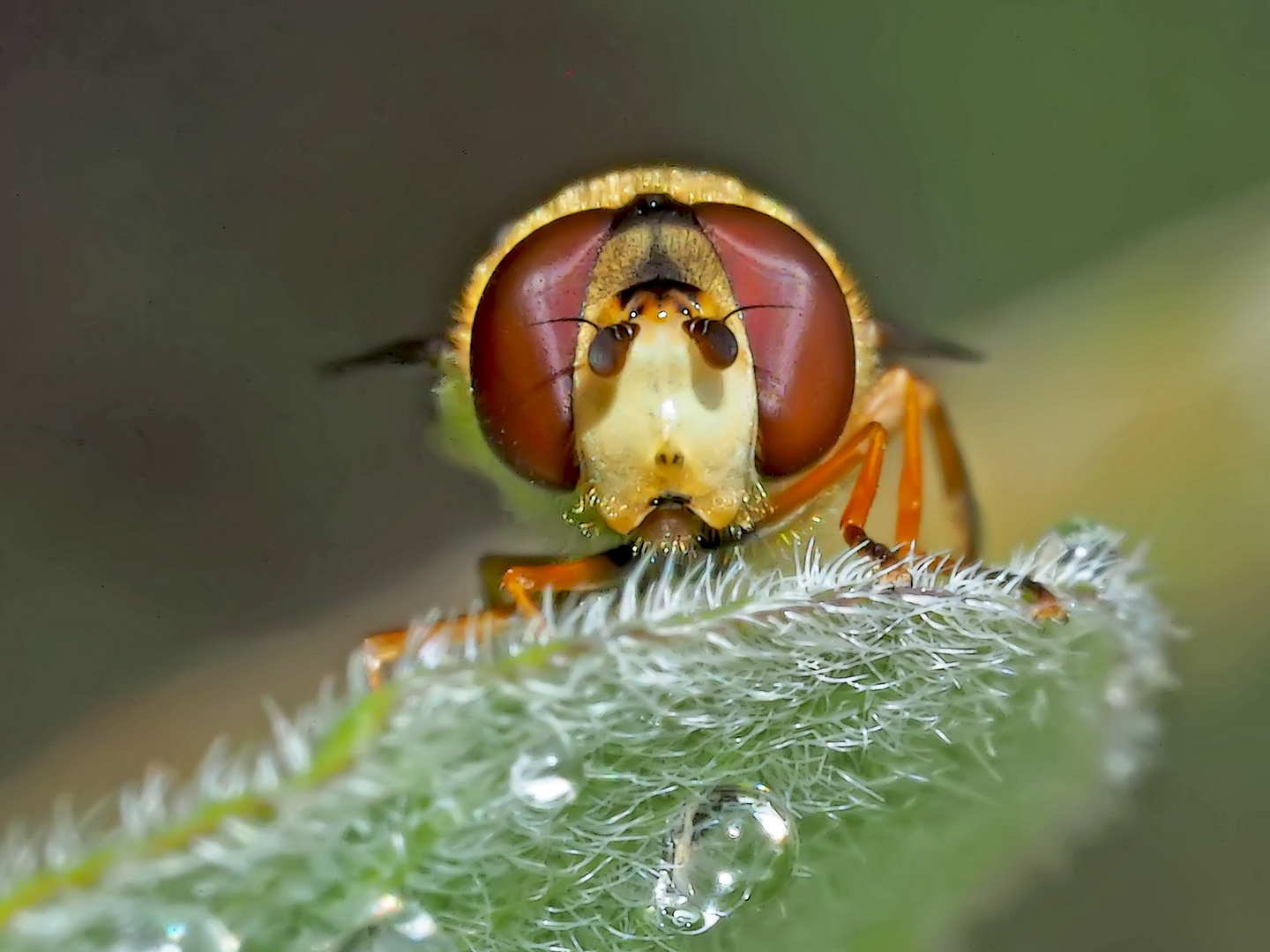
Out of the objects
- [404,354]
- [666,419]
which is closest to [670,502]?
[666,419]

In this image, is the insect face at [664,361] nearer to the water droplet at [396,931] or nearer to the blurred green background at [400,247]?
the blurred green background at [400,247]

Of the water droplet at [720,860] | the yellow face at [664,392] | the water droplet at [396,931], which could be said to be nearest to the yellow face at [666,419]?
the yellow face at [664,392]

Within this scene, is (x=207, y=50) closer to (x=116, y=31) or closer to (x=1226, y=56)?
(x=116, y=31)

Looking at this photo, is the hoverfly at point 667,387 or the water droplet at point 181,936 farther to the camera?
the hoverfly at point 667,387

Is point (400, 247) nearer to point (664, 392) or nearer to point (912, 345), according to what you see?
point (912, 345)

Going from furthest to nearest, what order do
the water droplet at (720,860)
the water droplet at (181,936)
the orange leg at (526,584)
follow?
the orange leg at (526,584) < the water droplet at (720,860) < the water droplet at (181,936)

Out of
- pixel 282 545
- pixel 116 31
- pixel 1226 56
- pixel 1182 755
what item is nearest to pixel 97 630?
pixel 282 545
